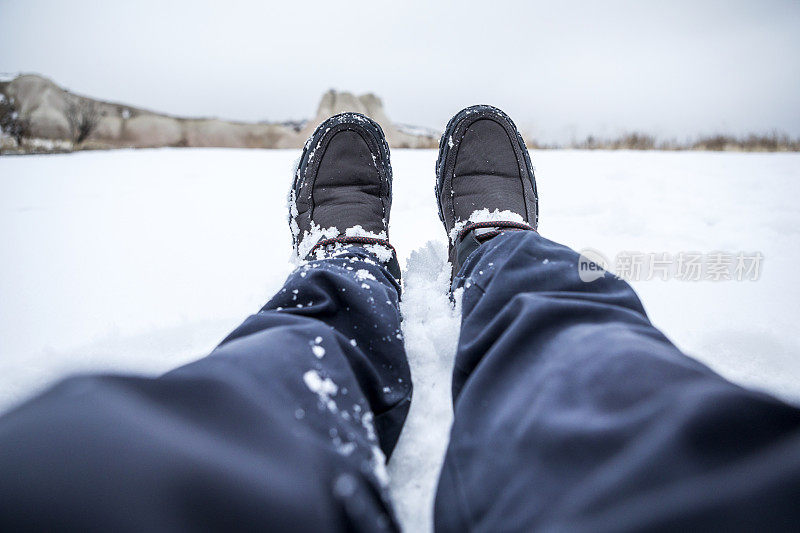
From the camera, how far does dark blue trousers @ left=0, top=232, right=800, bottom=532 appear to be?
0.68 feet

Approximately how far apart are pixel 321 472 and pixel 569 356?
0.83 feet

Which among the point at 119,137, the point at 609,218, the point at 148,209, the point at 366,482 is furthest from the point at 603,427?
the point at 119,137

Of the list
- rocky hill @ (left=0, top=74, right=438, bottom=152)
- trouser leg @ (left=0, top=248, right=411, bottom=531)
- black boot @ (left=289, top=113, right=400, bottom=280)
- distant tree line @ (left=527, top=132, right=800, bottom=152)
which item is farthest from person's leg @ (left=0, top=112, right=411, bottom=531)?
distant tree line @ (left=527, top=132, right=800, bottom=152)

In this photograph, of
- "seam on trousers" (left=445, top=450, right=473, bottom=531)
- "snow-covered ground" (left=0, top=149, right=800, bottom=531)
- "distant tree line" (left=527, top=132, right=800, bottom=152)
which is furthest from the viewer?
"distant tree line" (left=527, top=132, right=800, bottom=152)

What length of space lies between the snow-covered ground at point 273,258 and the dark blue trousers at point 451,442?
0.23 ft

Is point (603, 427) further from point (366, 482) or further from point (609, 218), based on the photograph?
point (609, 218)

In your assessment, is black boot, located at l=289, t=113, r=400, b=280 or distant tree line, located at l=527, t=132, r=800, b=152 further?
distant tree line, located at l=527, t=132, r=800, b=152

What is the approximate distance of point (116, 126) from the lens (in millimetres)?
6133

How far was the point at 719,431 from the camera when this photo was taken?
0.82 ft

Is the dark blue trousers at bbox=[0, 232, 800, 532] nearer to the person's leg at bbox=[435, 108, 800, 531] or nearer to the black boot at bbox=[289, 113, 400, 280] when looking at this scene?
the person's leg at bbox=[435, 108, 800, 531]

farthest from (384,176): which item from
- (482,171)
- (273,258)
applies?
(273,258)

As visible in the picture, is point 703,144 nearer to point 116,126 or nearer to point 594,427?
point 594,427

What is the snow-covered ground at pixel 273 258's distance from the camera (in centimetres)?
65

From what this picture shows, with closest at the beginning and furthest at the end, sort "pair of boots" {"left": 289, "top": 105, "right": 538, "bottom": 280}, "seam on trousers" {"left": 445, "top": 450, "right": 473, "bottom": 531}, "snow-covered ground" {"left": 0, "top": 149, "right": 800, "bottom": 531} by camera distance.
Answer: "seam on trousers" {"left": 445, "top": 450, "right": 473, "bottom": 531} < "snow-covered ground" {"left": 0, "top": 149, "right": 800, "bottom": 531} < "pair of boots" {"left": 289, "top": 105, "right": 538, "bottom": 280}
